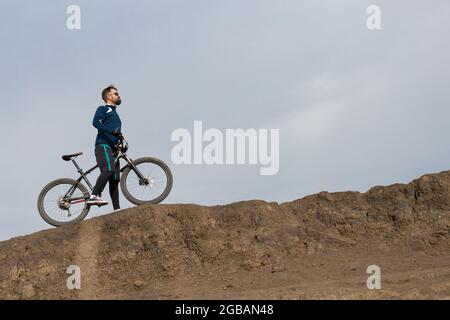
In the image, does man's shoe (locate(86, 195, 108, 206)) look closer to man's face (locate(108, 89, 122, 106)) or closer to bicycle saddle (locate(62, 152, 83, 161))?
bicycle saddle (locate(62, 152, 83, 161))

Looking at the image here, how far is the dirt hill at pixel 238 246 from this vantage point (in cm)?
1258

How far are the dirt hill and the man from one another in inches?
21.1

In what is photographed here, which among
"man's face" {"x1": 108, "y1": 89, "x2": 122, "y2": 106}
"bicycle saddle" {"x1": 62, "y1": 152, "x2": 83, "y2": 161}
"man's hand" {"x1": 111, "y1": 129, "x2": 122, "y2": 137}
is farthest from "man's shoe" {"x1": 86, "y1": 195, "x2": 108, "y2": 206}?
"man's face" {"x1": 108, "y1": 89, "x2": 122, "y2": 106}

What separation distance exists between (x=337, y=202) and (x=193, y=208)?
10.0 ft

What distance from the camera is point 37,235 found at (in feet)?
45.4

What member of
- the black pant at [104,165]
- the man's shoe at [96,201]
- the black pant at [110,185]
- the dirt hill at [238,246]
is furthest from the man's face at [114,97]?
the dirt hill at [238,246]

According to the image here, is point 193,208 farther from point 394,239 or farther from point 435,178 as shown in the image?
point 435,178

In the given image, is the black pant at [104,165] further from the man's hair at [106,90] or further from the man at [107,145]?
the man's hair at [106,90]

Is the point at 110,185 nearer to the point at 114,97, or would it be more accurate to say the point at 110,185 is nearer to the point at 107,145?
the point at 107,145

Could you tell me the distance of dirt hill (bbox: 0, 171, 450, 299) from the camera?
41.3ft

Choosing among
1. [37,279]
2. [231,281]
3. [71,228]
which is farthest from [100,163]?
[231,281]

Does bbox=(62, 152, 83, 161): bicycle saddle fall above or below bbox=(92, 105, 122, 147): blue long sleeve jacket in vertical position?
below

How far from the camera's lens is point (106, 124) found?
13.7m

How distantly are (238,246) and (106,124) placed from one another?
3572mm
